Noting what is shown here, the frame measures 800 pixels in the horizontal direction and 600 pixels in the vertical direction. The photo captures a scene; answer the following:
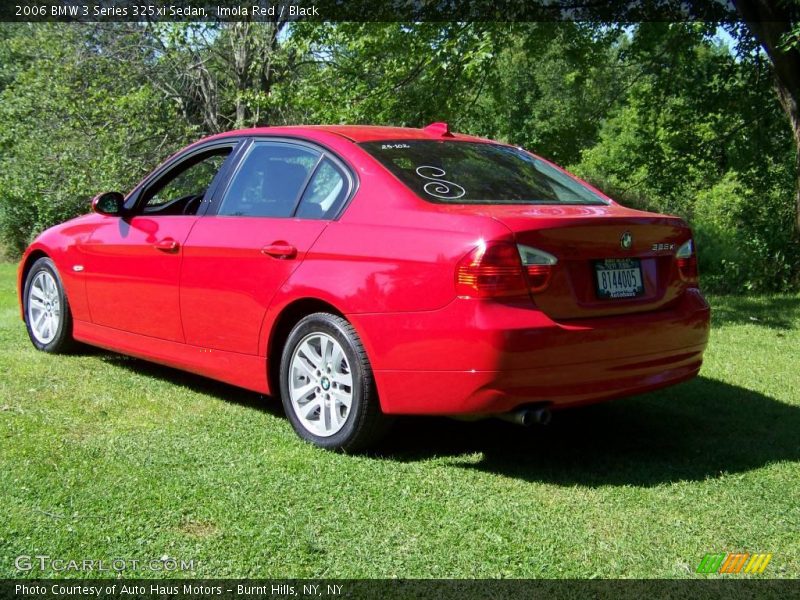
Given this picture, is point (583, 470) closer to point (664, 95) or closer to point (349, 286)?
point (349, 286)

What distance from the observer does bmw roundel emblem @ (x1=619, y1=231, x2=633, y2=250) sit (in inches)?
170

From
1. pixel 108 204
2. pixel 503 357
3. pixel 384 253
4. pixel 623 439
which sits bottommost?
pixel 623 439

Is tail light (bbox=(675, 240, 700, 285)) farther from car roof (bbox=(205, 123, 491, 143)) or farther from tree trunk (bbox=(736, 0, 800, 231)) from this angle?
tree trunk (bbox=(736, 0, 800, 231))

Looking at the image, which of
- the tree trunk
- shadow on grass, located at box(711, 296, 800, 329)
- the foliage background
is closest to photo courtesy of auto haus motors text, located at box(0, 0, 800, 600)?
shadow on grass, located at box(711, 296, 800, 329)

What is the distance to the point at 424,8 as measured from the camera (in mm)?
12797

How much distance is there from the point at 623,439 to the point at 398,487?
152 cm

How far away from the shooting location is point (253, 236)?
16.3 ft

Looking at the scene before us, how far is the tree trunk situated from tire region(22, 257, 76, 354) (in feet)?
29.4

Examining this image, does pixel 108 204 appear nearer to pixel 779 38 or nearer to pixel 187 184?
pixel 187 184

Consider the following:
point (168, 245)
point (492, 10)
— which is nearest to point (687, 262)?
point (168, 245)

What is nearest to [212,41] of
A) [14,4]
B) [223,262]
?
[14,4]

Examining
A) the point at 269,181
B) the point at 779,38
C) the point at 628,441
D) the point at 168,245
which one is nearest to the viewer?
the point at 628,441

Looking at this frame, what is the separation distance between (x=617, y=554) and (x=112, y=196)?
418 cm

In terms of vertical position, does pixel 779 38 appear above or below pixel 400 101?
above
